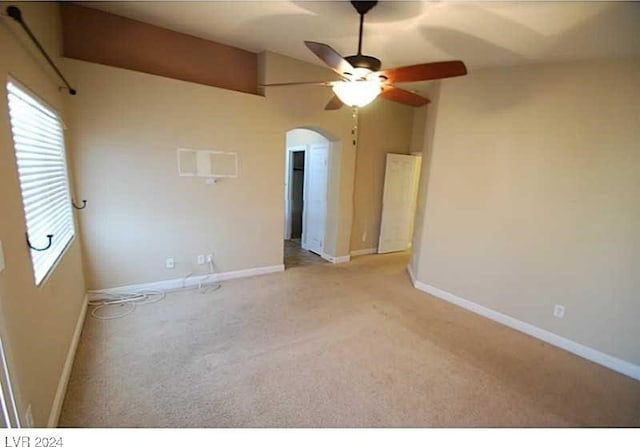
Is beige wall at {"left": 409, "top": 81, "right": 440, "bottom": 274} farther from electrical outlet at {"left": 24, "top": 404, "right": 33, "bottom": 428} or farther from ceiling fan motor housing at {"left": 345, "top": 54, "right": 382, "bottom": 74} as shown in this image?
electrical outlet at {"left": 24, "top": 404, "right": 33, "bottom": 428}

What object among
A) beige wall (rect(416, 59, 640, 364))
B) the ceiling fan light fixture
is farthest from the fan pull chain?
the ceiling fan light fixture

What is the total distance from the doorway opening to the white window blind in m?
2.97

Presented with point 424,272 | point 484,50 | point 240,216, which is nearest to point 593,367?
point 424,272

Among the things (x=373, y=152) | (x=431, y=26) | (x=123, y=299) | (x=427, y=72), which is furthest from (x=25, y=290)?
(x=373, y=152)

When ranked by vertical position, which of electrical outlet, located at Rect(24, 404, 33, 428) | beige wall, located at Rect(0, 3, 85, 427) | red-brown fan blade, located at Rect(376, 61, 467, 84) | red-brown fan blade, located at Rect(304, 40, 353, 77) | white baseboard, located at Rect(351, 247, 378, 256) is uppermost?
red-brown fan blade, located at Rect(304, 40, 353, 77)

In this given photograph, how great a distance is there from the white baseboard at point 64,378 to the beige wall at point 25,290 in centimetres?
5

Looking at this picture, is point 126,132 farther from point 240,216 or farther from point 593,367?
point 593,367

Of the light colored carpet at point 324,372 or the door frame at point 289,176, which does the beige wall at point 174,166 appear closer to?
the light colored carpet at point 324,372

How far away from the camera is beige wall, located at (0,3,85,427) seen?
1.33 m

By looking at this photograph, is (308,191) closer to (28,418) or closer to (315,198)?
(315,198)

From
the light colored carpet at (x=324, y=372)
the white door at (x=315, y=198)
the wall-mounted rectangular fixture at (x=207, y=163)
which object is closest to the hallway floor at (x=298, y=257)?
the white door at (x=315, y=198)

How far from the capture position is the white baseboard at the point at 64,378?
175 centimetres

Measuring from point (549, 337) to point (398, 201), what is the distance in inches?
129
